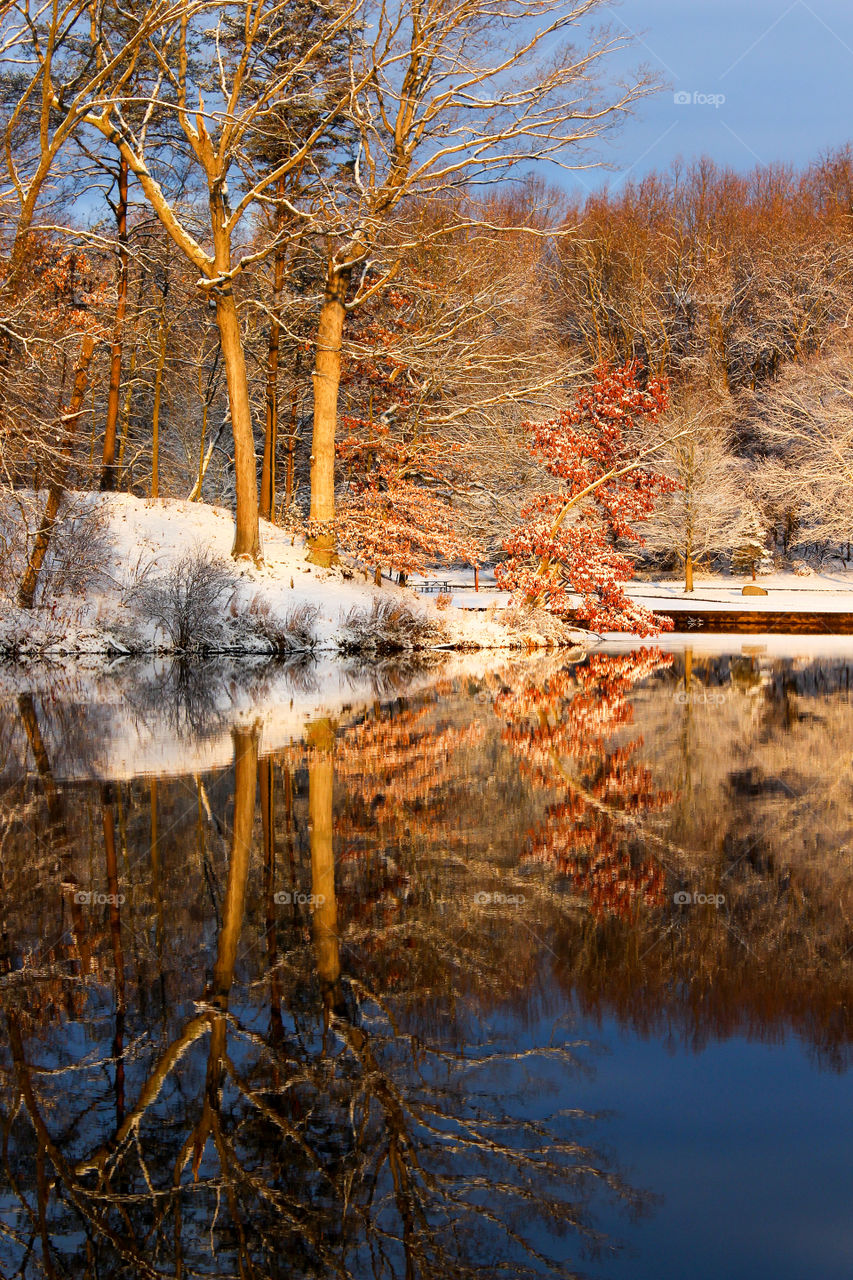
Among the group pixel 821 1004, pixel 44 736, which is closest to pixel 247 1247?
pixel 821 1004

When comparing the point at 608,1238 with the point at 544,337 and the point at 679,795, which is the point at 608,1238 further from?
the point at 544,337

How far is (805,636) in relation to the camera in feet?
102

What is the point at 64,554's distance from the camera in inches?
869

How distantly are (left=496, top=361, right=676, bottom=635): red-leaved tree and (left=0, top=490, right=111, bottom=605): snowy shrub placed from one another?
8.94m

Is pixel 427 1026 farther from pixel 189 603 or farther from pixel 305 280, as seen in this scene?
pixel 305 280

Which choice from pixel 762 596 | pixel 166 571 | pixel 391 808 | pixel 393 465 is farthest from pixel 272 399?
pixel 391 808

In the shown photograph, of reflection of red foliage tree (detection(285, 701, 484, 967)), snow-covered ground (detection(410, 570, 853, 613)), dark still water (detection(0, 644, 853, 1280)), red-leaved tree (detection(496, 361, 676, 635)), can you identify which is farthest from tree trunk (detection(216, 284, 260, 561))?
dark still water (detection(0, 644, 853, 1280))

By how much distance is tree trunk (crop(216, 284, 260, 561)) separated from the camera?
2469cm

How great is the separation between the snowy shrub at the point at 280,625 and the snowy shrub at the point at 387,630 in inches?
27.7

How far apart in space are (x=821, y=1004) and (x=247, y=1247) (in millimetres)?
2225

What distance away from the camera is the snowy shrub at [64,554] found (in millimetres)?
21078

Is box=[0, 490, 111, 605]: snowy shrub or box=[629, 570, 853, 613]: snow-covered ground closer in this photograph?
box=[0, 490, 111, 605]: snowy shrub

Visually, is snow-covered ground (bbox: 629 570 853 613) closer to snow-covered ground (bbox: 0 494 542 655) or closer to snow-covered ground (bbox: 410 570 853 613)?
snow-covered ground (bbox: 410 570 853 613)

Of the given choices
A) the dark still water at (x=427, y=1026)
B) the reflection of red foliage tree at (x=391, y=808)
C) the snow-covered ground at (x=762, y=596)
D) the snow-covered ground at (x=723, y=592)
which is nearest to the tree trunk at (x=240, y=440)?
the snow-covered ground at (x=723, y=592)
